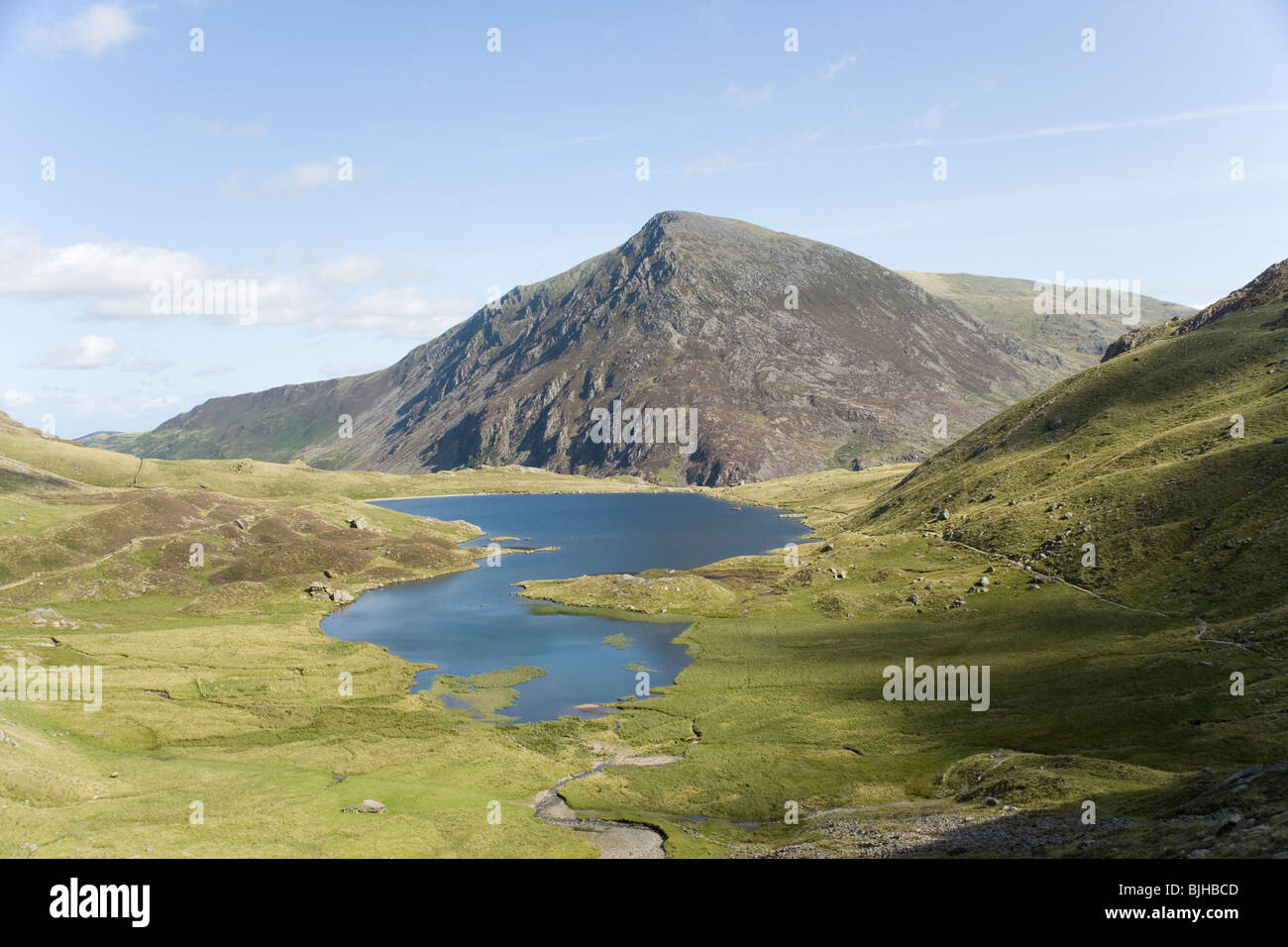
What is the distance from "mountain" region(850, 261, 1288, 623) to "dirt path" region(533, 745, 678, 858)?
61.2m

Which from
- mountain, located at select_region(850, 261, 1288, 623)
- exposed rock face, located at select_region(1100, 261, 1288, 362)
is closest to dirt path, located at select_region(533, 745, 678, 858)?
mountain, located at select_region(850, 261, 1288, 623)

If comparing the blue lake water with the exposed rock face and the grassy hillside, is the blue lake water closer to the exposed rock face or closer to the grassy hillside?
the grassy hillside

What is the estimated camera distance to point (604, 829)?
58875 mm

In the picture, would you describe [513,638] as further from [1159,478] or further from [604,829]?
[1159,478]

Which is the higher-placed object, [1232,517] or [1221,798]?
[1232,517]

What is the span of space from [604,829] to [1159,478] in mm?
102364

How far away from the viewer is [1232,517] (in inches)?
3871

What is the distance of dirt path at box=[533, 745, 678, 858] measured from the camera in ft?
178

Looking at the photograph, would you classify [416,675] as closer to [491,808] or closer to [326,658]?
[326,658]

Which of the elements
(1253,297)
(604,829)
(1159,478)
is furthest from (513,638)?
(1253,297)

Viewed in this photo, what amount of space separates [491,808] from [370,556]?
140 metres
